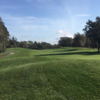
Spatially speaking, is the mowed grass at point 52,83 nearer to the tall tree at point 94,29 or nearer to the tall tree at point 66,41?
the tall tree at point 94,29

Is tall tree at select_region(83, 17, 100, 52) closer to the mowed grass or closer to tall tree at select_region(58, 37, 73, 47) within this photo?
the mowed grass

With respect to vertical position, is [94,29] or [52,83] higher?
[94,29]

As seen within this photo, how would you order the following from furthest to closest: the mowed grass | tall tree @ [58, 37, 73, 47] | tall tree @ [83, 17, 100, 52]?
tall tree @ [58, 37, 73, 47], tall tree @ [83, 17, 100, 52], the mowed grass

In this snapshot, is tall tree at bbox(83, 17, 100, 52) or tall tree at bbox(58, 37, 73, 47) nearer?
tall tree at bbox(83, 17, 100, 52)

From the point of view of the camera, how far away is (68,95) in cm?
521

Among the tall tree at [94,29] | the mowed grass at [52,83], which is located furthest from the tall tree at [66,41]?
the mowed grass at [52,83]

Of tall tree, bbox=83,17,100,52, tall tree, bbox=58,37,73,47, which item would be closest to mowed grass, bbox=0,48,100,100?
tall tree, bbox=83,17,100,52

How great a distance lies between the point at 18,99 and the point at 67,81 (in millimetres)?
2686

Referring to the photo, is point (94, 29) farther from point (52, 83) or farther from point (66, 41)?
point (66, 41)

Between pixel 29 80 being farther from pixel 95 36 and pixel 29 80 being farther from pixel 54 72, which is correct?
pixel 95 36

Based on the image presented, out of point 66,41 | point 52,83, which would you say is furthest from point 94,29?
point 66,41

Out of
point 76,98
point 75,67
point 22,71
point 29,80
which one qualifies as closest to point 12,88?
point 29,80

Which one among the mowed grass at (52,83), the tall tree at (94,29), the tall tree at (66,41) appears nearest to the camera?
the mowed grass at (52,83)

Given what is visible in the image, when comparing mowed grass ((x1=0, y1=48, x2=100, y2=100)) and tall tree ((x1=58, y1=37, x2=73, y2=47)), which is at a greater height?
tall tree ((x1=58, y1=37, x2=73, y2=47))
